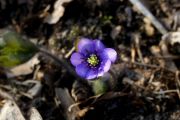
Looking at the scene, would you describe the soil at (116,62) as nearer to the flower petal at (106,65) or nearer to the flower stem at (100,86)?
the flower stem at (100,86)

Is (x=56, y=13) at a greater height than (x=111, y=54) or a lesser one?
greater

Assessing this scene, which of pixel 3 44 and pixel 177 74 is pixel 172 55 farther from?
pixel 3 44

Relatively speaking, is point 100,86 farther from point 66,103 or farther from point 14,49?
point 14,49

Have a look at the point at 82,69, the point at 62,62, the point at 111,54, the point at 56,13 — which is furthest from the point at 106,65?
the point at 56,13

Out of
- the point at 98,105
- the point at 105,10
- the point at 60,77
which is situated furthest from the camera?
the point at 105,10

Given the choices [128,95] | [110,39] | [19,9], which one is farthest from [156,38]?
[19,9]

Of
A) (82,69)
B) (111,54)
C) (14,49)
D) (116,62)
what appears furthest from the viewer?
(116,62)
